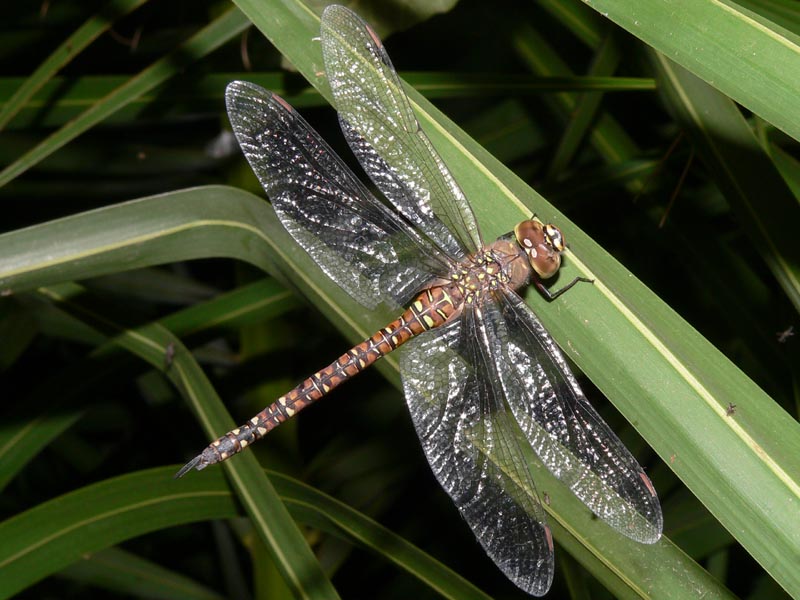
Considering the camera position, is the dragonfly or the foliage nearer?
the foliage

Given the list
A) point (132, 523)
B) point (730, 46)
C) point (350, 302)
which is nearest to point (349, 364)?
point (350, 302)

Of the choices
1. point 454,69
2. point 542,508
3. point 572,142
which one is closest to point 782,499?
point 542,508

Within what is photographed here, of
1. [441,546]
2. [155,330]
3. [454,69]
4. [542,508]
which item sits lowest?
[542,508]

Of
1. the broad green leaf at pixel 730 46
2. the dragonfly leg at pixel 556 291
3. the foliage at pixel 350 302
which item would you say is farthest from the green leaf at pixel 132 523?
the broad green leaf at pixel 730 46

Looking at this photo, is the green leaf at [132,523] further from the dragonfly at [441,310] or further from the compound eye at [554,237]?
the compound eye at [554,237]

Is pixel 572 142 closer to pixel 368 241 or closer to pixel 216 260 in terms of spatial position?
pixel 368 241

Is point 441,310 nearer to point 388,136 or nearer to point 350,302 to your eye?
point 350,302

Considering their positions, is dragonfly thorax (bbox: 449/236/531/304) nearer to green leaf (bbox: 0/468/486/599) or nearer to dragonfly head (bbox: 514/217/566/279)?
dragonfly head (bbox: 514/217/566/279)

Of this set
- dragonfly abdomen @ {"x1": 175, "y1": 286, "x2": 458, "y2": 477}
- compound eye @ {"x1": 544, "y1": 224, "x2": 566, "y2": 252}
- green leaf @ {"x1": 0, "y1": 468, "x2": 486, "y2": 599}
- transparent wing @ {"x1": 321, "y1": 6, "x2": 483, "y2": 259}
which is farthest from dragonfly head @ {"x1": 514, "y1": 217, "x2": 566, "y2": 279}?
green leaf @ {"x1": 0, "y1": 468, "x2": 486, "y2": 599}
